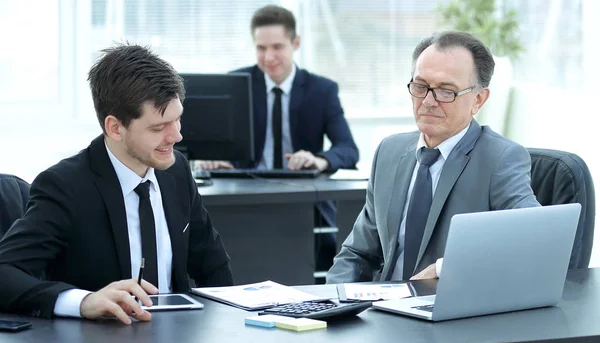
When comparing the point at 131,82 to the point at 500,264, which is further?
the point at 131,82

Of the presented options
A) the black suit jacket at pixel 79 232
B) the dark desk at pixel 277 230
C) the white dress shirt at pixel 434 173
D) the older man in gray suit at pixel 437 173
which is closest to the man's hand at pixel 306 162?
the dark desk at pixel 277 230

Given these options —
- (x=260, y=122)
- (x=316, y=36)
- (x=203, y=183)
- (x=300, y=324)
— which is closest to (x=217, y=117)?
(x=203, y=183)

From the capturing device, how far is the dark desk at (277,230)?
4082mm

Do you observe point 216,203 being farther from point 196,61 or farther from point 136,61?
point 196,61

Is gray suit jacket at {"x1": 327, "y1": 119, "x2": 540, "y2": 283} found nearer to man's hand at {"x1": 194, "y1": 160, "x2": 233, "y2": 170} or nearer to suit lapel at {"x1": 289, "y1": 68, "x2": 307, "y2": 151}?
man's hand at {"x1": 194, "y1": 160, "x2": 233, "y2": 170}

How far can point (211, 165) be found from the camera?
4.73 metres

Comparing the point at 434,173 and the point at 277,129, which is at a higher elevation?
the point at 434,173

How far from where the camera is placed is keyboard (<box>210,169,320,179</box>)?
4.42m

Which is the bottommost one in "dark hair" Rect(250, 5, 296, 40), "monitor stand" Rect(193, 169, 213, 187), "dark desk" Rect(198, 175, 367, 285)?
"dark desk" Rect(198, 175, 367, 285)

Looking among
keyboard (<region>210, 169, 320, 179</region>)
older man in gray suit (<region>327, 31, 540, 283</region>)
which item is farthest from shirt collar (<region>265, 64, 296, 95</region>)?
older man in gray suit (<region>327, 31, 540, 283</region>)

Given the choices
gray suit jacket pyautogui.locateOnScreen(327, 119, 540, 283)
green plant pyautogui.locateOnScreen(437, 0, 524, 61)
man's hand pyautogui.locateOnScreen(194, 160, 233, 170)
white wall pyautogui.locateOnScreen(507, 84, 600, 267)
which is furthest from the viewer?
green plant pyautogui.locateOnScreen(437, 0, 524, 61)

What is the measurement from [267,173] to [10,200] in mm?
1904

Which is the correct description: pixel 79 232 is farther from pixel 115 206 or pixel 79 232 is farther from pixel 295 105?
pixel 295 105

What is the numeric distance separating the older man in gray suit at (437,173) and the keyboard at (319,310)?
1.72ft
